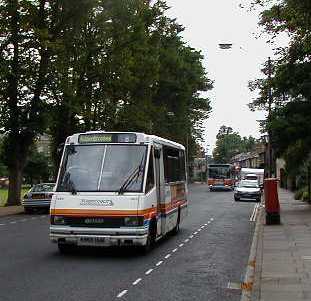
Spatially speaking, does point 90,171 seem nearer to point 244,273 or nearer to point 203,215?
point 244,273

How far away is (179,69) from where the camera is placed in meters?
61.4

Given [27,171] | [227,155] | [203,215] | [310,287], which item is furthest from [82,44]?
[227,155]

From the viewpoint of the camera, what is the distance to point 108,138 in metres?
14.5

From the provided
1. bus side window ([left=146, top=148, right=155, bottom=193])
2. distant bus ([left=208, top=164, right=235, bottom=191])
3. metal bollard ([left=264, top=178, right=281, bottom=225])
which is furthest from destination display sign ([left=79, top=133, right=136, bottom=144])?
distant bus ([left=208, top=164, right=235, bottom=191])

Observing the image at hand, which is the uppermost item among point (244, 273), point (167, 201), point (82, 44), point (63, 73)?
point (82, 44)

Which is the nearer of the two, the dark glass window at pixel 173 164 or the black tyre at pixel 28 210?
the dark glass window at pixel 173 164

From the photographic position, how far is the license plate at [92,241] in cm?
1309

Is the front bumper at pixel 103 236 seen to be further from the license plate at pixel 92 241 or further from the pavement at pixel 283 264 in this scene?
the pavement at pixel 283 264

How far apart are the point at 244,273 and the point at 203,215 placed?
1718 cm

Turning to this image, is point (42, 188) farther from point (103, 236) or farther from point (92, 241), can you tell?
point (103, 236)

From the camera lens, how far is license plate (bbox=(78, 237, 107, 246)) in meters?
13.1

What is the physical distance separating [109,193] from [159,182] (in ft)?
7.11

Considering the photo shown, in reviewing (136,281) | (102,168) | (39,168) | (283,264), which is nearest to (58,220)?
(102,168)

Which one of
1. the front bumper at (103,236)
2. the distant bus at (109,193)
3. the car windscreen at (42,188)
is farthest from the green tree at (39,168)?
the front bumper at (103,236)
